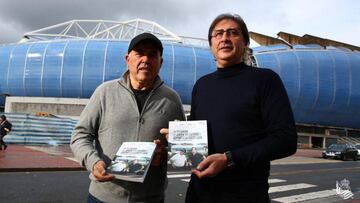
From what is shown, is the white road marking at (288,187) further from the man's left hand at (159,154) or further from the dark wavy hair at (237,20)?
the dark wavy hair at (237,20)

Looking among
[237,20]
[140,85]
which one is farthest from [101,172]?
[237,20]

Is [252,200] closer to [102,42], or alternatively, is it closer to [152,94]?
[152,94]

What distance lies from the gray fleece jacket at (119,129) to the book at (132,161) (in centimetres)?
15

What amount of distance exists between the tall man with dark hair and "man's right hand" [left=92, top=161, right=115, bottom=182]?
563 millimetres

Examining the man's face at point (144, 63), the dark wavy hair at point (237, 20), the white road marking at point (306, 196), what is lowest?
the white road marking at point (306, 196)

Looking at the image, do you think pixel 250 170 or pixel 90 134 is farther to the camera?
pixel 90 134

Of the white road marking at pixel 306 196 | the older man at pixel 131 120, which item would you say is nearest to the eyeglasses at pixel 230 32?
the older man at pixel 131 120

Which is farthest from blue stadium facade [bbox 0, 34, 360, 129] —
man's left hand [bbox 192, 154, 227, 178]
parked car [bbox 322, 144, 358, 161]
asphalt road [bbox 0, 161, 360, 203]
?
man's left hand [bbox 192, 154, 227, 178]

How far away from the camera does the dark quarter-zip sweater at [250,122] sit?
2.44 meters

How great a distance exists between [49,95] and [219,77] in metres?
57.5

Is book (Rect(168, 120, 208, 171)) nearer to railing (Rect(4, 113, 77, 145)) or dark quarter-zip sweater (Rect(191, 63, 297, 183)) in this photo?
dark quarter-zip sweater (Rect(191, 63, 297, 183))

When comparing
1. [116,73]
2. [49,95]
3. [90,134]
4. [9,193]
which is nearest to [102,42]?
[116,73]

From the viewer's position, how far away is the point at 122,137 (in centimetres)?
284

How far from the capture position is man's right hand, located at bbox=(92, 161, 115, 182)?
2.58m
